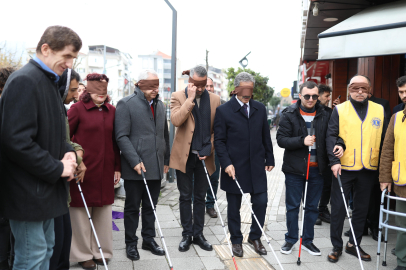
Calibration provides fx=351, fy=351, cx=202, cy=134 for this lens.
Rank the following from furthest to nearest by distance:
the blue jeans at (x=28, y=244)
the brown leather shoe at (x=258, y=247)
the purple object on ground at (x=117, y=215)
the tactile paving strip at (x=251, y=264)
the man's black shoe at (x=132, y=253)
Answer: the purple object on ground at (x=117, y=215) → the brown leather shoe at (x=258, y=247) → the man's black shoe at (x=132, y=253) → the tactile paving strip at (x=251, y=264) → the blue jeans at (x=28, y=244)

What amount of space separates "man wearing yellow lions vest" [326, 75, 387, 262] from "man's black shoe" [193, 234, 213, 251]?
1.46m

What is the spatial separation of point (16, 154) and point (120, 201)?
14.0 ft

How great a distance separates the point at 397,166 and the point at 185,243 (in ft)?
8.68

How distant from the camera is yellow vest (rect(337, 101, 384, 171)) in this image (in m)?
4.16

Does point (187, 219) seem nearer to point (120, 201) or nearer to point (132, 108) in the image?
point (132, 108)

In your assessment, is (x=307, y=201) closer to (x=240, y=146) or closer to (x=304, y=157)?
(x=304, y=157)

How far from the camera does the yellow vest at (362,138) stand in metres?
4.16

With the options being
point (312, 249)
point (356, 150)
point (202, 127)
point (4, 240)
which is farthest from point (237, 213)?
point (4, 240)

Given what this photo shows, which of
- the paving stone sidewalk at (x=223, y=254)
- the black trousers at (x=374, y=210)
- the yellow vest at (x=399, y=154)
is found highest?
the yellow vest at (x=399, y=154)

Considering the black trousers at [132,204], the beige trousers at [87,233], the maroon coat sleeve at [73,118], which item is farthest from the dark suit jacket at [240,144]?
the maroon coat sleeve at [73,118]

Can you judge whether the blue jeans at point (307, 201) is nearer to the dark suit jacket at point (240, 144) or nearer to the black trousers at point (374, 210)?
the dark suit jacket at point (240, 144)

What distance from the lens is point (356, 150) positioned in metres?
4.19

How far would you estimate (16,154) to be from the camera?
214cm

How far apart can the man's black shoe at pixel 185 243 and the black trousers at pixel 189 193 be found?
0.17ft
